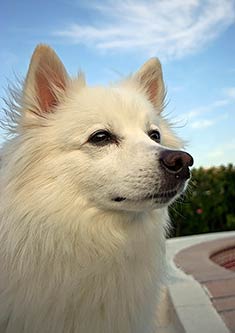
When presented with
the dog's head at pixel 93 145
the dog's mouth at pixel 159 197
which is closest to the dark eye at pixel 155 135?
the dog's head at pixel 93 145

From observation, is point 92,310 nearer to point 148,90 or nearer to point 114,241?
point 114,241

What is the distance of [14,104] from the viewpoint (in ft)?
8.34

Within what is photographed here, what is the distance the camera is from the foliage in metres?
9.06

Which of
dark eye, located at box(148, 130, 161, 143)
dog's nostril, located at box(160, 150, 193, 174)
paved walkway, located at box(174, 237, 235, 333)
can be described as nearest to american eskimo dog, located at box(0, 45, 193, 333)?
dog's nostril, located at box(160, 150, 193, 174)

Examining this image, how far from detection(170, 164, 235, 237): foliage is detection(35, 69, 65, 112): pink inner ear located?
6685mm

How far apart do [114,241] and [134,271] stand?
0.72ft

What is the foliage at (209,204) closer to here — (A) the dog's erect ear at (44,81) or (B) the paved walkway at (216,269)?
(B) the paved walkway at (216,269)

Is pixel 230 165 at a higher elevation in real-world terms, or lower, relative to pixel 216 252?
higher

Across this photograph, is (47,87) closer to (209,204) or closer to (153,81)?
(153,81)

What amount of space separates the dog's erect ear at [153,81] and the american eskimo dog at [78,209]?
20.1 inches

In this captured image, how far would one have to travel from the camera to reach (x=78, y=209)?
92.9 inches

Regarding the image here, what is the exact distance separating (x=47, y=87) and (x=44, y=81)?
0.04 meters

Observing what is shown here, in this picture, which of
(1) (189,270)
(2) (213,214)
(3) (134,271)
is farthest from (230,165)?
(3) (134,271)

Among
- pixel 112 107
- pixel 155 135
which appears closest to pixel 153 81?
pixel 155 135
